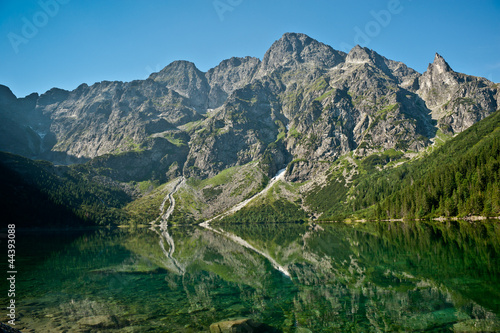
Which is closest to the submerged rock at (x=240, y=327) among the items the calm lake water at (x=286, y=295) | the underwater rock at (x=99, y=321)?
the calm lake water at (x=286, y=295)

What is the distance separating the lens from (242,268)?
43688 millimetres

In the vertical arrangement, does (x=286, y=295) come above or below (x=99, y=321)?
below

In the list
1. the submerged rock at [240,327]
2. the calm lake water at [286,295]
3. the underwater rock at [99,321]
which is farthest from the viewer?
the underwater rock at [99,321]

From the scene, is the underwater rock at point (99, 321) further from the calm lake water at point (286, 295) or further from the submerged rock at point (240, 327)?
the submerged rock at point (240, 327)

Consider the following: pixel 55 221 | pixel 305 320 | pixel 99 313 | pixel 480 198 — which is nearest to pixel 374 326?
pixel 305 320

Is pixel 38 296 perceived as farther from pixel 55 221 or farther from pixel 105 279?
pixel 55 221

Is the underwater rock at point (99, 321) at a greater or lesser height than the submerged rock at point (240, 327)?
greater

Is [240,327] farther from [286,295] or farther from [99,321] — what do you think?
[99,321]

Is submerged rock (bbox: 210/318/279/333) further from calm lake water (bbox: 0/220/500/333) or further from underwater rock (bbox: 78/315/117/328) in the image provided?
underwater rock (bbox: 78/315/117/328)

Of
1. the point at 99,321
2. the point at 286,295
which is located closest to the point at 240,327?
the point at 286,295

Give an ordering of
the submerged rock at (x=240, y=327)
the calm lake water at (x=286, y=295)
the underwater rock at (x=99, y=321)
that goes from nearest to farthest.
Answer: the submerged rock at (x=240, y=327) < the calm lake water at (x=286, y=295) < the underwater rock at (x=99, y=321)

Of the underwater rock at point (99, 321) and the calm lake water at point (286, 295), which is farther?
the underwater rock at point (99, 321)

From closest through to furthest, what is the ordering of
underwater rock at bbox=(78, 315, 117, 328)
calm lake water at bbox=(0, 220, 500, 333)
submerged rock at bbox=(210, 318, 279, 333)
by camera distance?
submerged rock at bbox=(210, 318, 279, 333) < calm lake water at bbox=(0, 220, 500, 333) < underwater rock at bbox=(78, 315, 117, 328)

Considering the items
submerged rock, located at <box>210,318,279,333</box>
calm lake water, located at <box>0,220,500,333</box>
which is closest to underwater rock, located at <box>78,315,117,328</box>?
calm lake water, located at <box>0,220,500,333</box>
